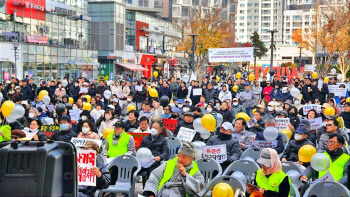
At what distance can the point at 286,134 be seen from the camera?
1111 cm

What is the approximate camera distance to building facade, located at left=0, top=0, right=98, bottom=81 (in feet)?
144

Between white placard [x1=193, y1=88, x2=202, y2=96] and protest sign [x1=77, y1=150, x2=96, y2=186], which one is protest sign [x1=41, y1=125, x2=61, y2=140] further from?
white placard [x1=193, y1=88, x2=202, y2=96]

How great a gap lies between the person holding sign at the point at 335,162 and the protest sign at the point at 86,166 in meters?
2.88

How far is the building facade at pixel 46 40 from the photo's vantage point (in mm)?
43781

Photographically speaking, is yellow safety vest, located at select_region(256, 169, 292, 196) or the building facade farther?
the building facade

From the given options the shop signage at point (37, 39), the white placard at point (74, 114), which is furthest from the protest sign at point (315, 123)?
the shop signage at point (37, 39)

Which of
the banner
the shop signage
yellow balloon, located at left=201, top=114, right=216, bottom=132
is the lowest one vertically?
yellow balloon, located at left=201, top=114, right=216, bottom=132

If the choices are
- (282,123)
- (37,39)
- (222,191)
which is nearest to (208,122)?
(282,123)

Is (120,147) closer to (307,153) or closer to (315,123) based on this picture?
(307,153)

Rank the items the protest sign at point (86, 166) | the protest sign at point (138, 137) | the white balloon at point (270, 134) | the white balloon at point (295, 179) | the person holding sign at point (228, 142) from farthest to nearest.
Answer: the protest sign at point (138, 137), the white balloon at point (270, 134), the person holding sign at point (228, 142), the white balloon at point (295, 179), the protest sign at point (86, 166)

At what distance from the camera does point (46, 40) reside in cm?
4950

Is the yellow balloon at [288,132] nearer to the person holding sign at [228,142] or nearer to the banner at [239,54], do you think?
the person holding sign at [228,142]

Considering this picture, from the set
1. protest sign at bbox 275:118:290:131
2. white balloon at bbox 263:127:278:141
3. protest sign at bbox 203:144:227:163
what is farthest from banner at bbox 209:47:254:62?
protest sign at bbox 203:144:227:163

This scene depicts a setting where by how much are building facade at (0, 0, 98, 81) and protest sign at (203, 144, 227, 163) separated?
33484 mm
